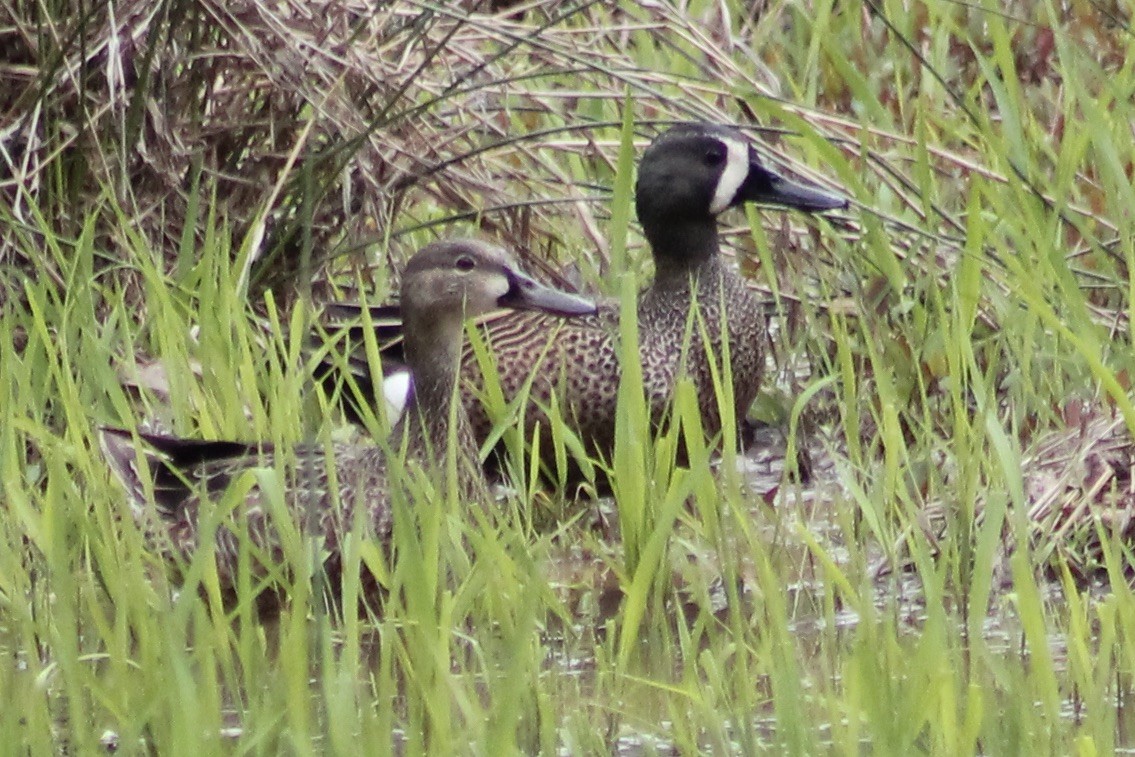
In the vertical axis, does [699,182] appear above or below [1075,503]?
above

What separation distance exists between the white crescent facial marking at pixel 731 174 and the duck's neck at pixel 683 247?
75mm

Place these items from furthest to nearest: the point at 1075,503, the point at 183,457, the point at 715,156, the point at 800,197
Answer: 1. the point at 715,156
2. the point at 800,197
3. the point at 183,457
4. the point at 1075,503

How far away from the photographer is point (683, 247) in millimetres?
5391

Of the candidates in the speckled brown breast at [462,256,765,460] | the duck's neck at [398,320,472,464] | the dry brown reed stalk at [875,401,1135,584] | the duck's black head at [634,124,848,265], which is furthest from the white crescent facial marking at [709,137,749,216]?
the dry brown reed stalk at [875,401,1135,584]

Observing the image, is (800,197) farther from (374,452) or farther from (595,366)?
(374,452)

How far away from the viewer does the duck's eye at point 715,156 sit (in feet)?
17.1

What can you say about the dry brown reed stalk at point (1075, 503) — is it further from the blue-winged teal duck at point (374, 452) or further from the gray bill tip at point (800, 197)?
the gray bill tip at point (800, 197)

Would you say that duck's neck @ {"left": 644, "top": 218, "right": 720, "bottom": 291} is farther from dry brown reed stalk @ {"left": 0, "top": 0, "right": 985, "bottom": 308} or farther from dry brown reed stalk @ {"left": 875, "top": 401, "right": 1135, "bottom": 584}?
dry brown reed stalk @ {"left": 875, "top": 401, "right": 1135, "bottom": 584}

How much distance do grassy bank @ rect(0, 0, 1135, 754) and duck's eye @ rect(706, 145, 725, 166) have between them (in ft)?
0.43

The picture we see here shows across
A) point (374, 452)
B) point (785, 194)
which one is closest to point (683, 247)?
point (785, 194)

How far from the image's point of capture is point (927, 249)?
16.2 feet

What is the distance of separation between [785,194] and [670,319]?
0.36m

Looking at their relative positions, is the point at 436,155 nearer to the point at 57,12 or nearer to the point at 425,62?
the point at 425,62

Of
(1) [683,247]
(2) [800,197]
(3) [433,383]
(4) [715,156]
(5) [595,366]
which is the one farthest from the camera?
(1) [683,247]
